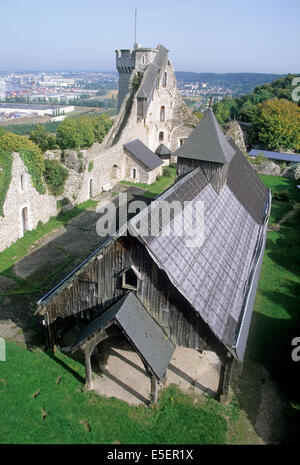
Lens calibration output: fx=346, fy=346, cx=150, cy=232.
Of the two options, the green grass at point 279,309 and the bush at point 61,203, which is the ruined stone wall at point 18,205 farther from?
the green grass at point 279,309

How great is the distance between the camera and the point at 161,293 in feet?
34.0

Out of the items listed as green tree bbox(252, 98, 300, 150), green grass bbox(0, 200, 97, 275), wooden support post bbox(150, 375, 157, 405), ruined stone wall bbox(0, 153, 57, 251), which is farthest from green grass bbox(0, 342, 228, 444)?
green tree bbox(252, 98, 300, 150)

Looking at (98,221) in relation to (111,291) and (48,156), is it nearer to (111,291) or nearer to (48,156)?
(48,156)

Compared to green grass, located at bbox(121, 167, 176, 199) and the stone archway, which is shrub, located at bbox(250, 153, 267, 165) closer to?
green grass, located at bbox(121, 167, 176, 199)

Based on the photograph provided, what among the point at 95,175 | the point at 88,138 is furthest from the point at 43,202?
the point at 88,138

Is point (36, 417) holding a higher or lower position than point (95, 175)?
lower

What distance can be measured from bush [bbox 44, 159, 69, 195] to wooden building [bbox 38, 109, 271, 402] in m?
13.5

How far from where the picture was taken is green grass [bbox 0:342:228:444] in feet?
31.4

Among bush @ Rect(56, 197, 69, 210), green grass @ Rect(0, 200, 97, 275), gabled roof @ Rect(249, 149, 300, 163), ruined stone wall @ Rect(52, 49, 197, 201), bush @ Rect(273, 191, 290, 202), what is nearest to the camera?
green grass @ Rect(0, 200, 97, 275)

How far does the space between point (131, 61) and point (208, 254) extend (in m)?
35.8

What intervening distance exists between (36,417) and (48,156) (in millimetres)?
22622

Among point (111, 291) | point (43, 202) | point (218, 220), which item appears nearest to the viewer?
point (111, 291)

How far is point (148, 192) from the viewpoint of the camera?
99.8 feet

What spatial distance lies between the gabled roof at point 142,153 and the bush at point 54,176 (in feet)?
28.8
